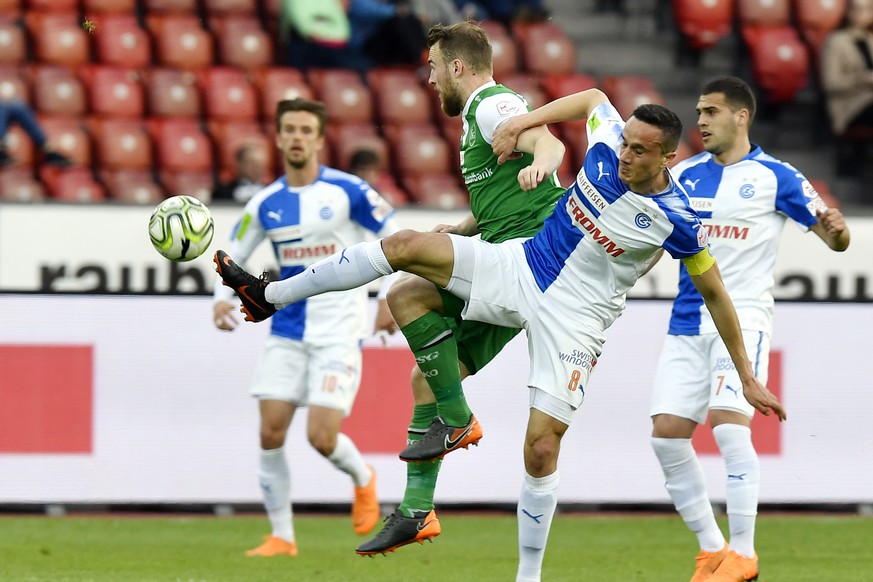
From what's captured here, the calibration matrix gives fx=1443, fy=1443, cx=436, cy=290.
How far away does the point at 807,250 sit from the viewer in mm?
9625

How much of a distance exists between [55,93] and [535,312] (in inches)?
279

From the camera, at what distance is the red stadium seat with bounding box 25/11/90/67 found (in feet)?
39.3

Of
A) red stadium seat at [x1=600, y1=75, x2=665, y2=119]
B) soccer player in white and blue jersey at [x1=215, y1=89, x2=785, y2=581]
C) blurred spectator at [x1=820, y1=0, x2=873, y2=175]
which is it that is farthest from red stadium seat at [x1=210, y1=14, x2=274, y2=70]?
soccer player in white and blue jersey at [x1=215, y1=89, x2=785, y2=581]

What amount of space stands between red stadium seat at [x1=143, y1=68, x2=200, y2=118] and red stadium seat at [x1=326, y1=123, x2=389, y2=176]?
1155 mm

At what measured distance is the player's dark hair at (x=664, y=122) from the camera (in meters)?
5.45

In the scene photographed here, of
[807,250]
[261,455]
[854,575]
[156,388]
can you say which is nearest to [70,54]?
[156,388]

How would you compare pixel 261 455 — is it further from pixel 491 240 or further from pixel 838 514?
pixel 838 514

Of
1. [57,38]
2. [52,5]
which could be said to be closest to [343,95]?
[57,38]

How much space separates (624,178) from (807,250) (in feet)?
14.5

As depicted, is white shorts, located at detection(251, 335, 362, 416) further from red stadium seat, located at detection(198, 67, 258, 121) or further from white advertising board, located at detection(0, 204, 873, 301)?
red stadium seat, located at detection(198, 67, 258, 121)

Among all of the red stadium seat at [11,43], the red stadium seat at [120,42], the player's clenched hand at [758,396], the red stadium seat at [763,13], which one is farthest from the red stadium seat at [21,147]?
the player's clenched hand at [758,396]

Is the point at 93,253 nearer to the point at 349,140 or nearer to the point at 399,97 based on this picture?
the point at 349,140

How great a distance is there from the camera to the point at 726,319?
5.74 m

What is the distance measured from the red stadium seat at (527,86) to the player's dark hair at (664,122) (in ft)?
22.8
